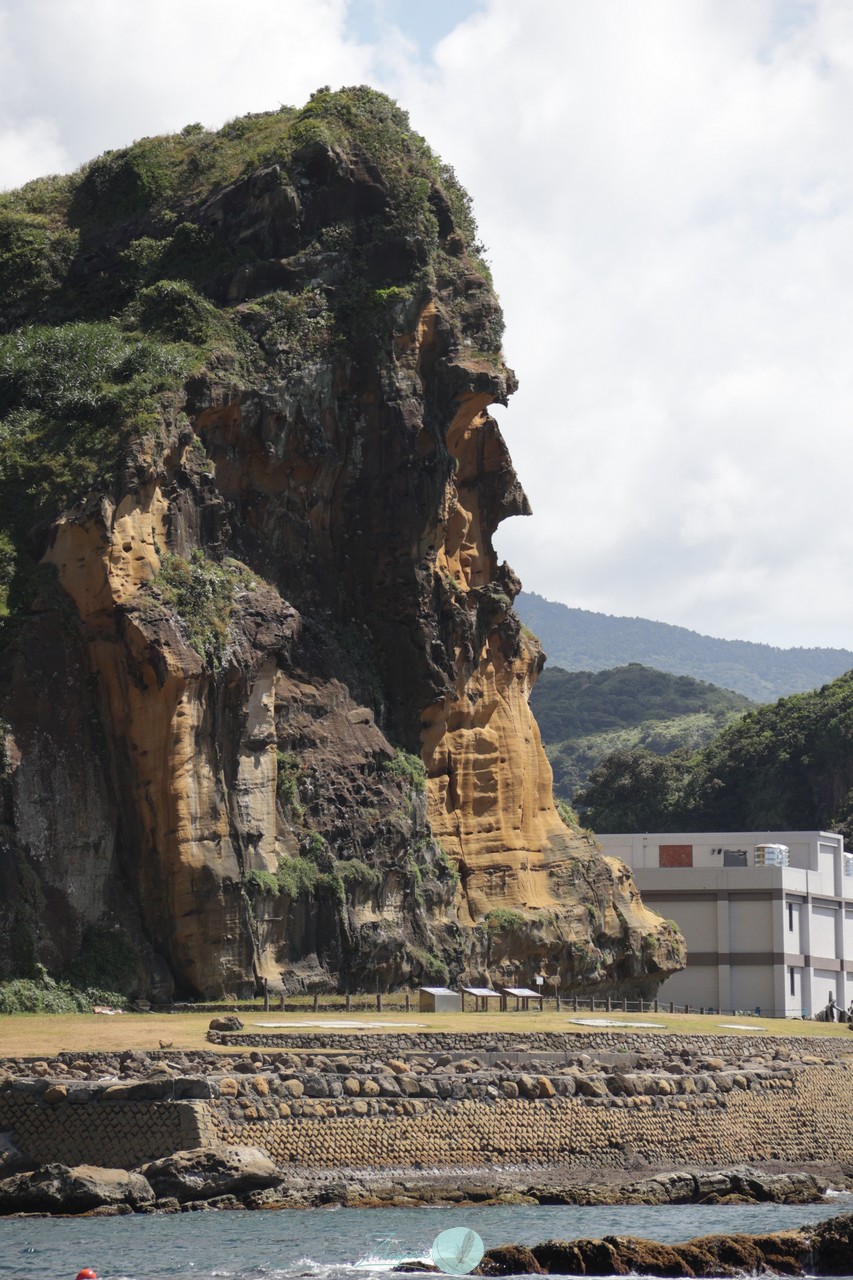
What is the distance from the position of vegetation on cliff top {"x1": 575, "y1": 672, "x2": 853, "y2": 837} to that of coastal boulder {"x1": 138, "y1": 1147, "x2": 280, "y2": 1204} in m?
84.7

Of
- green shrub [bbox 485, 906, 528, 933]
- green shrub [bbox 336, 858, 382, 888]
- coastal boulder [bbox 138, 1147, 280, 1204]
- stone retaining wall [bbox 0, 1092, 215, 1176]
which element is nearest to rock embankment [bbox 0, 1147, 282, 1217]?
coastal boulder [bbox 138, 1147, 280, 1204]

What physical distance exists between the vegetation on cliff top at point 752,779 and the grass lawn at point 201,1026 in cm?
6490

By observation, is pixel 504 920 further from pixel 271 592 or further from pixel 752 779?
pixel 752 779

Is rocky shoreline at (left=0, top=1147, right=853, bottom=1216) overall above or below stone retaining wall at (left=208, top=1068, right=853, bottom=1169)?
below

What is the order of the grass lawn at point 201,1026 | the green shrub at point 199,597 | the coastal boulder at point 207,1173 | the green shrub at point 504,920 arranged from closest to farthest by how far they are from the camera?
the coastal boulder at point 207,1173 < the grass lawn at point 201,1026 < the green shrub at point 199,597 < the green shrub at point 504,920

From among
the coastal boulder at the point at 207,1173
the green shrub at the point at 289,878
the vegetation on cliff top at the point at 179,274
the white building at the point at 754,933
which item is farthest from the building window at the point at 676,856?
the coastal boulder at the point at 207,1173

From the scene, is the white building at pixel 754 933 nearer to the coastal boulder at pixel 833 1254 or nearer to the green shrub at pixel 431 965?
the green shrub at pixel 431 965

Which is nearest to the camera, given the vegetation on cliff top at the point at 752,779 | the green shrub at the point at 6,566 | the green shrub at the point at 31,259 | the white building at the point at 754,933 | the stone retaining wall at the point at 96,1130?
the stone retaining wall at the point at 96,1130

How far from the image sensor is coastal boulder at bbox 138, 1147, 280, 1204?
110ft

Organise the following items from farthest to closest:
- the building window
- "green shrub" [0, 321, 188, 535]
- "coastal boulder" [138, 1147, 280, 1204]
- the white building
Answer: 1. the building window
2. the white building
3. "green shrub" [0, 321, 188, 535]
4. "coastal boulder" [138, 1147, 280, 1204]

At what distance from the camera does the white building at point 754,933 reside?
275 feet

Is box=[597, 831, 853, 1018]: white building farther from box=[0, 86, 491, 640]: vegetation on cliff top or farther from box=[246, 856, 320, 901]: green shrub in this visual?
box=[246, 856, 320, 901]: green shrub

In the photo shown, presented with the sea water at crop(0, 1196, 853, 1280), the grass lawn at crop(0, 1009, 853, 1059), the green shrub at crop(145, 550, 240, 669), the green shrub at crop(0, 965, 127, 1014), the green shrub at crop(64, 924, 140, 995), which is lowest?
the sea water at crop(0, 1196, 853, 1280)

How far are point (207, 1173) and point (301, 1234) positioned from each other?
3061 mm
